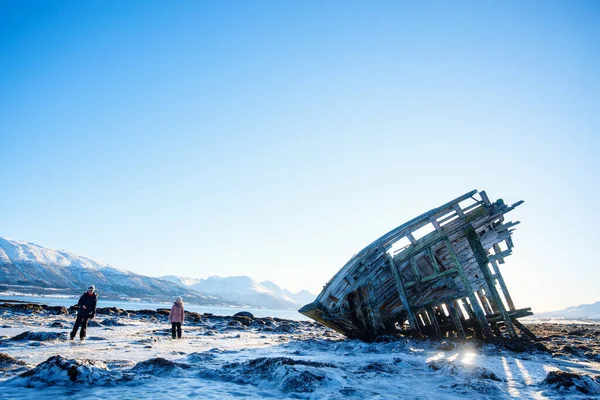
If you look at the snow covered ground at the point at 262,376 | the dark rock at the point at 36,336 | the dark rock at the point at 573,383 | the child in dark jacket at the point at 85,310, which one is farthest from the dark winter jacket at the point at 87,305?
the dark rock at the point at 573,383

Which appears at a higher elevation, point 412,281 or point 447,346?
point 412,281

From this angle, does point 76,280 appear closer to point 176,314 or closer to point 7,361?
point 176,314

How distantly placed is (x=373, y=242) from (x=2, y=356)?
34.1 feet

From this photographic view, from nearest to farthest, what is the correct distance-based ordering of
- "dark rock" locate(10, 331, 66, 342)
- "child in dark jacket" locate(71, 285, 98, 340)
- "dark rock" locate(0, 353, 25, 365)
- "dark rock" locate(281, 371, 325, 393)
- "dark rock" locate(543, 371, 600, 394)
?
"dark rock" locate(281, 371, 325, 393), "dark rock" locate(543, 371, 600, 394), "dark rock" locate(0, 353, 25, 365), "dark rock" locate(10, 331, 66, 342), "child in dark jacket" locate(71, 285, 98, 340)

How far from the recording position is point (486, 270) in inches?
448

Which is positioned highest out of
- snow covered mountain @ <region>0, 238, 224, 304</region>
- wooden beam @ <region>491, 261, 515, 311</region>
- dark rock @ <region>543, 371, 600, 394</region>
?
snow covered mountain @ <region>0, 238, 224, 304</region>

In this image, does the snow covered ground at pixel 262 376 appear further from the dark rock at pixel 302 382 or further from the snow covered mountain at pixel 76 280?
the snow covered mountain at pixel 76 280

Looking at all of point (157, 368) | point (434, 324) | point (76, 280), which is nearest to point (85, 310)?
point (157, 368)

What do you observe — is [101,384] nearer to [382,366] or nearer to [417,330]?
[382,366]

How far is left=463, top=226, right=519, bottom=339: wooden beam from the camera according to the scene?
11.1m

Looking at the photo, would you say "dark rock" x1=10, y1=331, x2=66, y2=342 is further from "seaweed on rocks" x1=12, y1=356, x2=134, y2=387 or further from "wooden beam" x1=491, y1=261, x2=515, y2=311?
"wooden beam" x1=491, y1=261, x2=515, y2=311

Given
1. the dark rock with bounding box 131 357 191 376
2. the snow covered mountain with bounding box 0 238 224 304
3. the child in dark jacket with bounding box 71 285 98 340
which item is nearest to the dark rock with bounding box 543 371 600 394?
the dark rock with bounding box 131 357 191 376

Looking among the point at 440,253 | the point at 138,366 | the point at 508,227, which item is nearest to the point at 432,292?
the point at 440,253

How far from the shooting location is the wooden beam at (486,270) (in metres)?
A: 11.1
